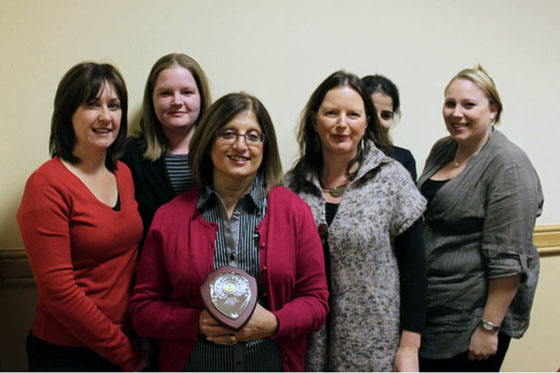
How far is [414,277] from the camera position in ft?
4.48

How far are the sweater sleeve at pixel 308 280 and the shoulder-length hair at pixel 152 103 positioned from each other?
654mm

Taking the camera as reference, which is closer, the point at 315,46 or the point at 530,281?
the point at 530,281

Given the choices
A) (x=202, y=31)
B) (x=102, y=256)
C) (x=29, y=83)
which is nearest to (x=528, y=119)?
(x=202, y=31)

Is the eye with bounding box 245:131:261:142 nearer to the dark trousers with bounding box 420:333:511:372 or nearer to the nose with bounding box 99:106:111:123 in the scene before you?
the nose with bounding box 99:106:111:123

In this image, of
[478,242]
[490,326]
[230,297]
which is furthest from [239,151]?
[490,326]

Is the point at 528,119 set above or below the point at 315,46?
below

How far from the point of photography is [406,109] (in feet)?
6.77

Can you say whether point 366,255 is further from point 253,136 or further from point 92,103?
point 92,103

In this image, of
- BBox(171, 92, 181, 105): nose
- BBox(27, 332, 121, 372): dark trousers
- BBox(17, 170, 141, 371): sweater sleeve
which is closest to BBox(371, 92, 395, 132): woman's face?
BBox(171, 92, 181, 105): nose

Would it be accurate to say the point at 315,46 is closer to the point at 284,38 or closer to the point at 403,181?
the point at 284,38

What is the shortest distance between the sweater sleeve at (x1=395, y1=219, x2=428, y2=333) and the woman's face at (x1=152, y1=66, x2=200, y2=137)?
0.91 m

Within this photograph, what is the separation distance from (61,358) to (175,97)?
0.98 meters

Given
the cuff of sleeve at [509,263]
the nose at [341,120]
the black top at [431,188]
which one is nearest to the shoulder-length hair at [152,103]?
the nose at [341,120]

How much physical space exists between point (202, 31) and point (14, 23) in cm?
76
